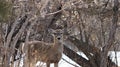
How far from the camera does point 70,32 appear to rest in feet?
28.5

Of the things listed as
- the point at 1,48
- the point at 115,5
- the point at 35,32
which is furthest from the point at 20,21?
the point at 115,5

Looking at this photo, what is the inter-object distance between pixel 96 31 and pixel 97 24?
0.17 m

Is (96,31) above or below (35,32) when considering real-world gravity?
below

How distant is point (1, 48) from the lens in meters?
5.66

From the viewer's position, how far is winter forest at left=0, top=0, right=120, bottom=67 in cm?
653

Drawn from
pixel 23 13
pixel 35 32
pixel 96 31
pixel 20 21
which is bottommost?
pixel 96 31

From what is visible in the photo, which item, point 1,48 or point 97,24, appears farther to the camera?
point 97,24

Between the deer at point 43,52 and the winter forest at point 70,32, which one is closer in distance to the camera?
the deer at point 43,52

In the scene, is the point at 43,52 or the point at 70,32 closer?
the point at 43,52

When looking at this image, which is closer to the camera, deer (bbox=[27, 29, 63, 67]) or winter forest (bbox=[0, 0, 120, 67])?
deer (bbox=[27, 29, 63, 67])

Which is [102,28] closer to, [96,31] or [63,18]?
[96,31]

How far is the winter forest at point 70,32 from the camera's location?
6.53 metres

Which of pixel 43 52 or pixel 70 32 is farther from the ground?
pixel 43 52

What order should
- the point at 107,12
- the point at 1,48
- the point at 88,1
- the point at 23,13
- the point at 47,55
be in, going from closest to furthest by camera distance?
the point at 1,48, the point at 23,13, the point at 47,55, the point at 88,1, the point at 107,12
